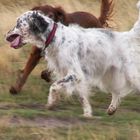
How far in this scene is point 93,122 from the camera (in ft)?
30.9

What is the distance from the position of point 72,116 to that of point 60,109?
826 mm

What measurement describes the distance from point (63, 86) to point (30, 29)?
3.15ft

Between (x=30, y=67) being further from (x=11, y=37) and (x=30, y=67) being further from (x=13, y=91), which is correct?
(x=11, y=37)

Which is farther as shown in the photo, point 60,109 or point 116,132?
point 60,109

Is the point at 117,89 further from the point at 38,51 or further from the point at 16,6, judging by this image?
the point at 16,6

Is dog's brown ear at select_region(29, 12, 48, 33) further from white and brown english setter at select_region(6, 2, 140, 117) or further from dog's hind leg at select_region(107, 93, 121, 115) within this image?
dog's hind leg at select_region(107, 93, 121, 115)

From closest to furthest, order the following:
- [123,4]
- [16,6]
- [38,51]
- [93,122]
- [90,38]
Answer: [93,122] < [90,38] < [38,51] < [16,6] < [123,4]

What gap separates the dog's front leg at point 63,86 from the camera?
32.0 feet

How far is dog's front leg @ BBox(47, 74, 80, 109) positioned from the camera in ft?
32.0

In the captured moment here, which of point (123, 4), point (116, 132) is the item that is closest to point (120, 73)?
point (116, 132)

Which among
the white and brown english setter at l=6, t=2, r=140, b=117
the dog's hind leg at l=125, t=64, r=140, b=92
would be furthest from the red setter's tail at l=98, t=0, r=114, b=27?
the dog's hind leg at l=125, t=64, r=140, b=92

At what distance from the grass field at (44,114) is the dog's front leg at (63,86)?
0.22m

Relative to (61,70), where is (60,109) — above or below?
below

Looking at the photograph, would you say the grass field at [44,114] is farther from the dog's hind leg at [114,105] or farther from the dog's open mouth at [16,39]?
the dog's open mouth at [16,39]
